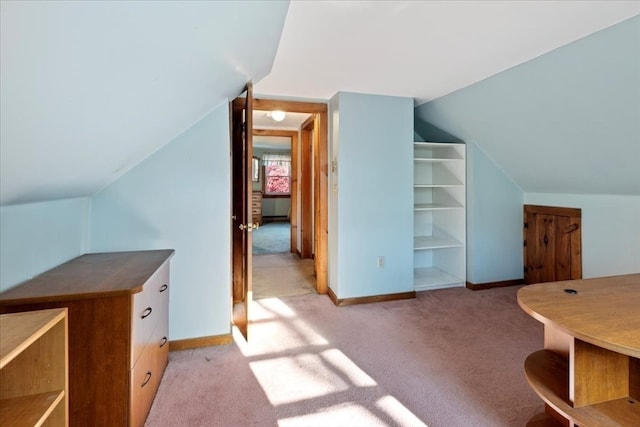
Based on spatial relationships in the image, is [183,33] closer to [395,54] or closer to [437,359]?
[395,54]

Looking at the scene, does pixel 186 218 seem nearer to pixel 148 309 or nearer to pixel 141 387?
pixel 148 309

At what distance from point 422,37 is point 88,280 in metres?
2.24

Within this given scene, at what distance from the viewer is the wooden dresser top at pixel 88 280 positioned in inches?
50.7

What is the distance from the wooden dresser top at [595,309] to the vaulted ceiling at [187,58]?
1.38m

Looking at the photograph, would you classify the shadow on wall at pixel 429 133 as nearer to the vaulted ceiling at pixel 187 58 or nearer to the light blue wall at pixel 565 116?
the light blue wall at pixel 565 116

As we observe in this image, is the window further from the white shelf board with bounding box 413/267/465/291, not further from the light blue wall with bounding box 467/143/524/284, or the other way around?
the light blue wall with bounding box 467/143/524/284

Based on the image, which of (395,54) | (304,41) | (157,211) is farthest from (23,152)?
(395,54)

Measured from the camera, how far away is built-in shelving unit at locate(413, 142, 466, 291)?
364 cm

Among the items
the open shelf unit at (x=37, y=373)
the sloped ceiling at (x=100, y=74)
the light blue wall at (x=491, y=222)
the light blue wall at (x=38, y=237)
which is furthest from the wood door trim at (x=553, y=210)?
the light blue wall at (x=38, y=237)

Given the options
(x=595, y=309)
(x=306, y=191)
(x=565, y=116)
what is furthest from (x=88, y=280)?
(x=306, y=191)

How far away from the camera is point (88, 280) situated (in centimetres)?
149

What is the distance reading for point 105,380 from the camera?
1.38m

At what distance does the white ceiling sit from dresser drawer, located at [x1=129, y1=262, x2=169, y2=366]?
5.21ft

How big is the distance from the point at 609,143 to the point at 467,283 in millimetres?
1906
